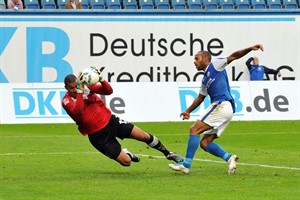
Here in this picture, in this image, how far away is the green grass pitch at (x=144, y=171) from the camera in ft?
43.5

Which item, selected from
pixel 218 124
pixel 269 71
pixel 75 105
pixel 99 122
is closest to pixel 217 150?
pixel 218 124

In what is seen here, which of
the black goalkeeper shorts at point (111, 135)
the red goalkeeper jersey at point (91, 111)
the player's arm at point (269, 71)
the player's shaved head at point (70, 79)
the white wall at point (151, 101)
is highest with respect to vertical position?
the player's shaved head at point (70, 79)

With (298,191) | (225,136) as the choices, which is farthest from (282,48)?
(298,191)

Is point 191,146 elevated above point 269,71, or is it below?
above

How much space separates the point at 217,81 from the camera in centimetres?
1595

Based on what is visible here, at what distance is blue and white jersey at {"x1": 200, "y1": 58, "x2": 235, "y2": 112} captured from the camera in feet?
52.3

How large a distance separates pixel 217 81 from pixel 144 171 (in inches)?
76.9

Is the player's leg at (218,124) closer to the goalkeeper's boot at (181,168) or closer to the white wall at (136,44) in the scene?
the goalkeeper's boot at (181,168)

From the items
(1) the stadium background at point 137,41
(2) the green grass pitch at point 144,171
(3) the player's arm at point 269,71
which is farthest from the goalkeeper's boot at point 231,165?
(3) the player's arm at point 269,71

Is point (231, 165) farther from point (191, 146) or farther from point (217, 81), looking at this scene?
point (217, 81)

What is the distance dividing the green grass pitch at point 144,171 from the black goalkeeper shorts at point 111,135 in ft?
1.33

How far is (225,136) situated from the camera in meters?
24.8

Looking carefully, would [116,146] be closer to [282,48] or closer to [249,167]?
[249,167]

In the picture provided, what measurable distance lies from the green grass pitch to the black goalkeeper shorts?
1.33 feet
